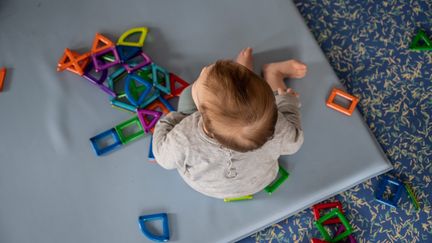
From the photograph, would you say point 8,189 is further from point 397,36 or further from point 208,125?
point 397,36

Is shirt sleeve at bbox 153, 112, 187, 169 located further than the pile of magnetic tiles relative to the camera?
No

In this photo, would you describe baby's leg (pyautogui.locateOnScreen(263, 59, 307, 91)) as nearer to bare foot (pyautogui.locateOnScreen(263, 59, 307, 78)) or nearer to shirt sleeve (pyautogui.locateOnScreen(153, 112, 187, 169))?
bare foot (pyautogui.locateOnScreen(263, 59, 307, 78))

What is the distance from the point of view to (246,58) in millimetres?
1124

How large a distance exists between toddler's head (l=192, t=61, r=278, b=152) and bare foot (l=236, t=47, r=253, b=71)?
18.5 inches

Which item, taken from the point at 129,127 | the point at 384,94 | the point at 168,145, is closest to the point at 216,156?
the point at 168,145

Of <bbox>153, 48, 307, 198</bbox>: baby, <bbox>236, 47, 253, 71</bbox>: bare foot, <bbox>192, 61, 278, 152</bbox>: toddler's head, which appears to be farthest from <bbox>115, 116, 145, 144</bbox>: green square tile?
<bbox>192, 61, 278, 152</bbox>: toddler's head

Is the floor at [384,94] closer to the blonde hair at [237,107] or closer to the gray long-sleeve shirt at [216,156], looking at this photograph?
the gray long-sleeve shirt at [216,156]

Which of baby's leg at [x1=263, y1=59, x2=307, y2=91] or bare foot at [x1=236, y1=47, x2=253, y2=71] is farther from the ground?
bare foot at [x1=236, y1=47, x2=253, y2=71]

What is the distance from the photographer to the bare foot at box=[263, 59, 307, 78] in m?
1.12

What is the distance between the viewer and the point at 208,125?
67cm

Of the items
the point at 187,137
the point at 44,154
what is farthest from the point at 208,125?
the point at 44,154

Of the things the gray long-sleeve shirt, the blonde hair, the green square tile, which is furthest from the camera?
the green square tile

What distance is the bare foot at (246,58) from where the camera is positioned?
112 cm

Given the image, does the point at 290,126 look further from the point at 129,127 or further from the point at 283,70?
the point at 129,127
